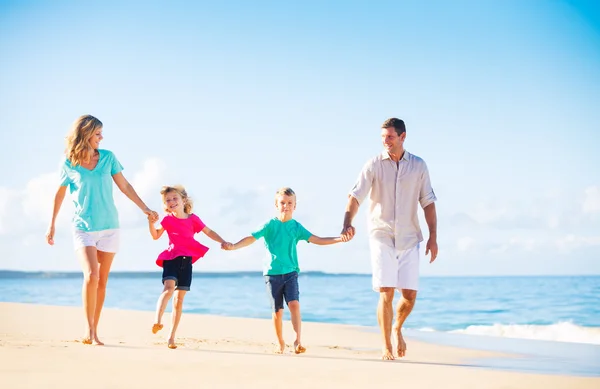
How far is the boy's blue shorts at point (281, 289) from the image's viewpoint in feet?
22.4

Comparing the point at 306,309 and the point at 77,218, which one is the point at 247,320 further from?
the point at 306,309

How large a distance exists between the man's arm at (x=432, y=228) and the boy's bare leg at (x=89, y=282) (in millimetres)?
3149

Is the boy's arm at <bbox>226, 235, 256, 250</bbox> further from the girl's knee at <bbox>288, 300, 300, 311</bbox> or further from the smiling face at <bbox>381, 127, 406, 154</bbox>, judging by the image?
the smiling face at <bbox>381, 127, 406, 154</bbox>

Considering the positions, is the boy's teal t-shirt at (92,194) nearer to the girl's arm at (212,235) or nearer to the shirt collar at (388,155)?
the girl's arm at (212,235)

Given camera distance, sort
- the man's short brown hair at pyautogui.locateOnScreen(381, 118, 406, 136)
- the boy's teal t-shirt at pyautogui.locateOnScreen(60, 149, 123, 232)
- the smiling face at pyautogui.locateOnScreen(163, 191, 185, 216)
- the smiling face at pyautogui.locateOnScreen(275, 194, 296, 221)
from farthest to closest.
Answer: the smiling face at pyautogui.locateOnScreen(163, 191, 185, 216), the smiling face at pyautogui.locateOnScreen(275, 194, 296, 221), the man's short brown hair at pyautogui.locateOnScreen(381, 118, 406, 136), the boy's teal t-shirt at pyautogui.locateOnScreen(60, 149, 123, 232)

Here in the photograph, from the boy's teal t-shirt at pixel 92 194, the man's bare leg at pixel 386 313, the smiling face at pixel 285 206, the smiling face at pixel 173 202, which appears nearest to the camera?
the man's bare leg at pixel 386 313

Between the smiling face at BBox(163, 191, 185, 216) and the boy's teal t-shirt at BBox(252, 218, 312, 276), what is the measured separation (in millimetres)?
806

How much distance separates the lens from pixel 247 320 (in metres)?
11.4

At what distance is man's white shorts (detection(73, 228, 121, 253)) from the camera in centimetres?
658

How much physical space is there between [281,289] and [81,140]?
237 centimetres

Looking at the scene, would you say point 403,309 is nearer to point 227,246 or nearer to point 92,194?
point 227,246

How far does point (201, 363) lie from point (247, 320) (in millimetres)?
6066

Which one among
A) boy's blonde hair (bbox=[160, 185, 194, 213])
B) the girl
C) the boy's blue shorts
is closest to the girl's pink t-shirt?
the girl

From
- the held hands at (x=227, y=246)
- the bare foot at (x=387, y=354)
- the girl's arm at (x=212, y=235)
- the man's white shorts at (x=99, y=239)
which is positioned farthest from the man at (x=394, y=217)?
the man's white shorts at (x=99, y=239)
